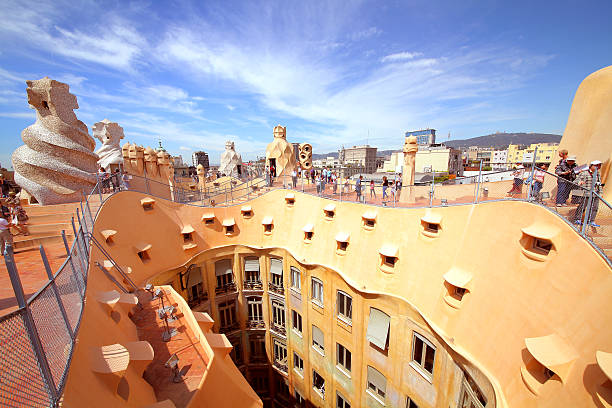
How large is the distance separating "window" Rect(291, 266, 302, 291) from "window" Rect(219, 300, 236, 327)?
6.01m

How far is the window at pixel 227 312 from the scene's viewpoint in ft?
67.3

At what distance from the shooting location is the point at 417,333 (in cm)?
1159

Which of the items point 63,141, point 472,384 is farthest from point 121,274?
point 472,384

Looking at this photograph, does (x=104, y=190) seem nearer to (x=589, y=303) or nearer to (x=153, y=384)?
(x=153, y=384)

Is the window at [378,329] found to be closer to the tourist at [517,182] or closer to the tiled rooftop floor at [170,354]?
the tourist at [517,182]

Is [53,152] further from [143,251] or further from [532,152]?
[532,152]

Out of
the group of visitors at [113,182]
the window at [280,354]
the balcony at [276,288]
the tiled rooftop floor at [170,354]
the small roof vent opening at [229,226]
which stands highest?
the group of visitors at [113,182]

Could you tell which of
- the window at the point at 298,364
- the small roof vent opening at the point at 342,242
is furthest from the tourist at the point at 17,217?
the window at the point at 298,364

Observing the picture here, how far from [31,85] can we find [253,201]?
46.0 feet

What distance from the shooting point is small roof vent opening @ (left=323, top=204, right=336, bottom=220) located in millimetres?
16094

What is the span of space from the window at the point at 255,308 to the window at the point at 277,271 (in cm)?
251

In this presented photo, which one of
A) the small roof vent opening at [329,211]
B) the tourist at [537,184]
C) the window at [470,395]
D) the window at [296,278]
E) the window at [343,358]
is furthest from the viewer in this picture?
the window at [296,278]

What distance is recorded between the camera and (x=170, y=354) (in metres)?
8.36

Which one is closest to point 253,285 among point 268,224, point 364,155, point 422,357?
point 268,224
